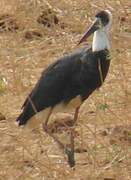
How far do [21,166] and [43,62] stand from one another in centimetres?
223

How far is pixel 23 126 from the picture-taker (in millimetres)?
5570

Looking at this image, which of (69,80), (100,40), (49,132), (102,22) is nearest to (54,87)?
(69,80)

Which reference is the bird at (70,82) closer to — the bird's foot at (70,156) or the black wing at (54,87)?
the black wing at (54,87)

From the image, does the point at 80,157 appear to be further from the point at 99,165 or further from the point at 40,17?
the point at 40,17

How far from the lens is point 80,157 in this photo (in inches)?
206

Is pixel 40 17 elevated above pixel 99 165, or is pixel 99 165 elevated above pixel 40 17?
pixel 99 165

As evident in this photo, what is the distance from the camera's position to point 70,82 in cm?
555

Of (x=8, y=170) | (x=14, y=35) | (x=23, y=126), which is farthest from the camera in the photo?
(x=14, y=35)

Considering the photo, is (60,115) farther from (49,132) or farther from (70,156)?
(70,156)

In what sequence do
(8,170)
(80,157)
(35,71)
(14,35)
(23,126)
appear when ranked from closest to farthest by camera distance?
(8,170) → (80,157) → (23,126) → (35,71) → (14,35)

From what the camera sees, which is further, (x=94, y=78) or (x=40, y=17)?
(x=40, y=17)

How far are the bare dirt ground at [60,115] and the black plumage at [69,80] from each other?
0.51 feet

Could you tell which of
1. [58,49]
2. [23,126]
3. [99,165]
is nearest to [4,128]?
[23,126]

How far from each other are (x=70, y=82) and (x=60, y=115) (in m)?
0.44
